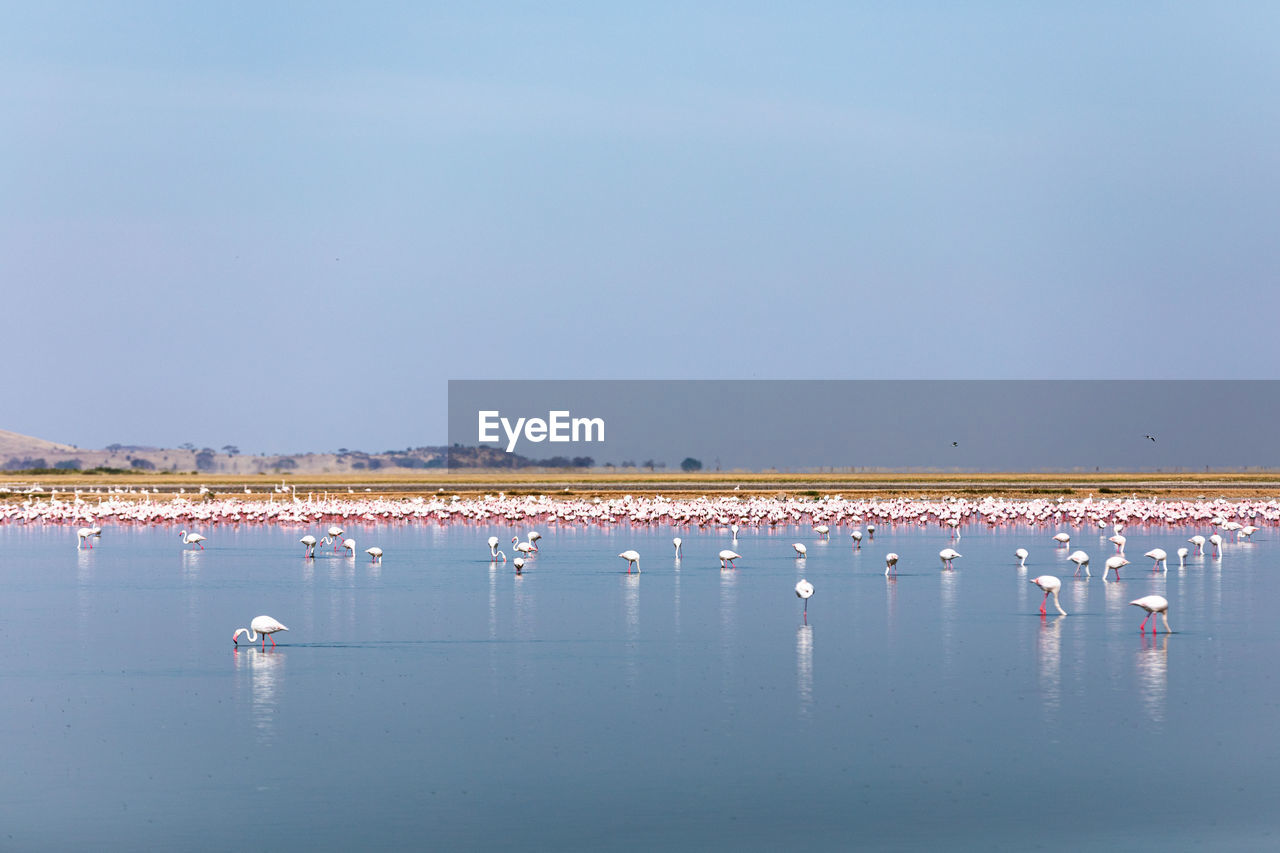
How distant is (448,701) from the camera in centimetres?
1878

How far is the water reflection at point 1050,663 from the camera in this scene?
18.4 metres

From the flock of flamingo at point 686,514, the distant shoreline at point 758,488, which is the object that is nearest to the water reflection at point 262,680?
the flock of flamingo at point 686,514

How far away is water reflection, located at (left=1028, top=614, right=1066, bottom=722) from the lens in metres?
18.4

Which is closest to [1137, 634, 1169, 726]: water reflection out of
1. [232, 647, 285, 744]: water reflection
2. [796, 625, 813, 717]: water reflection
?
[796, 625, 813, 717]: water reflection

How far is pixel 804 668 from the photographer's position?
69.4 feet

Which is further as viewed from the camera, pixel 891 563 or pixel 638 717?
pixel 891 563

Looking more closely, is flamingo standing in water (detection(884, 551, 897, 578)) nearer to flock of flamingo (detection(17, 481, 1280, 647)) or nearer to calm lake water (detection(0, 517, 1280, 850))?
calm lake water (detection(0, 517, 1280, 850))

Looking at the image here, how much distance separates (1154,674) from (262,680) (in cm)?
1216

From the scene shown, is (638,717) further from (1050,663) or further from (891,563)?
(891,563)

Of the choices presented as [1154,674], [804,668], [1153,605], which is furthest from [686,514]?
[1154,674]

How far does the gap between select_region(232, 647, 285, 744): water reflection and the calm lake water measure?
81 millimetres

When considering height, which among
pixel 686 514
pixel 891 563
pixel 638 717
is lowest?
pixel 638 717

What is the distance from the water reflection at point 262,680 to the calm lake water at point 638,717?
0.27ft

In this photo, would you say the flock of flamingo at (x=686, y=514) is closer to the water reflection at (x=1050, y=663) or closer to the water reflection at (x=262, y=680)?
the water reflection at (x=1050, y=663)
